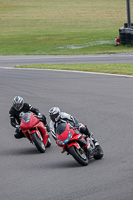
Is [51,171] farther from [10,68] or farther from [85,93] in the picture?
[10,68]

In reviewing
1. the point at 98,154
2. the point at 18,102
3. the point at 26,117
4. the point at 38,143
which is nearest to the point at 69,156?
the point at 38,143

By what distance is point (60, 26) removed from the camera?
68312 mm

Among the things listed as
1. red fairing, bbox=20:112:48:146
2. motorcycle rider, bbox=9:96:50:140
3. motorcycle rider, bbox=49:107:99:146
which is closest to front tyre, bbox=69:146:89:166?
motorcycle rider, bbox=49:107:99:146

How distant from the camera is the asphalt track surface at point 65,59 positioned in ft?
108

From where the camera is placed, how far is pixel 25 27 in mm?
69062

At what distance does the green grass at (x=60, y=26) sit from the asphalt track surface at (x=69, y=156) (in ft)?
62.1

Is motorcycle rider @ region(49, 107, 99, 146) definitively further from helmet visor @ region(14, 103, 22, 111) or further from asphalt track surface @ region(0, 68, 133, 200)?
helmet visor @ region(14, 103, 22, 111)

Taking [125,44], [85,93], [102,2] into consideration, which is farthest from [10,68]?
[102,2]

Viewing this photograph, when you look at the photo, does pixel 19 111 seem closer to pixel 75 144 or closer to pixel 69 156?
pixel 69 156

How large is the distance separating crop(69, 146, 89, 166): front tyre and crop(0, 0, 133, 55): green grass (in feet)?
97.3

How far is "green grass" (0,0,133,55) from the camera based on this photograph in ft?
144

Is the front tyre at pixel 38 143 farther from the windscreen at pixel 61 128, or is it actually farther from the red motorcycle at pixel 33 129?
the windscreen at pixel 61 128

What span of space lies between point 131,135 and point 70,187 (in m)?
4.45

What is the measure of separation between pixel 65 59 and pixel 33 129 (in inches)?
946
